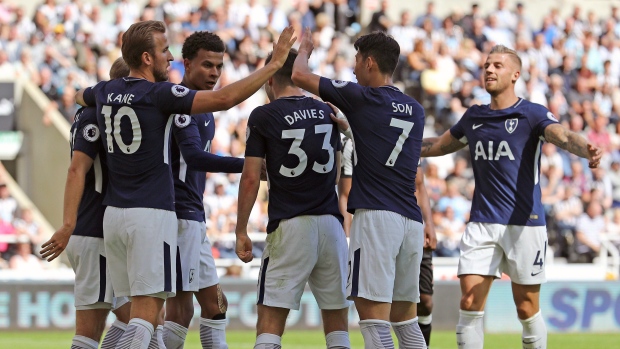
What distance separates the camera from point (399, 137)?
7742 millimetres

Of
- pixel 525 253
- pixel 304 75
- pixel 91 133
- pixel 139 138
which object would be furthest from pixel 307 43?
pixel 525 253

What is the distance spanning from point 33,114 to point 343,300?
13.2 meters

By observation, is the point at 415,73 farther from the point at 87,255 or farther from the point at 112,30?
the point at 87,255

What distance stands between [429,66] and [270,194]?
15104mm

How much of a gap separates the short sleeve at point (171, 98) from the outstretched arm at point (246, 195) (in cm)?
70

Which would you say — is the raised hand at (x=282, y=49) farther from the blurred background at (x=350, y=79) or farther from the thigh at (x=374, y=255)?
the blurred background at (x=350, y=79)

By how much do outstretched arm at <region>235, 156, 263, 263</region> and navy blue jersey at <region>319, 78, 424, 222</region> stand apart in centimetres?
69

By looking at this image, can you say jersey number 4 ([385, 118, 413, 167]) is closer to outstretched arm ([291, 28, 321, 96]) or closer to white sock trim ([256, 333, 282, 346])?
outstretched arm ([291, 28, 321, 96])

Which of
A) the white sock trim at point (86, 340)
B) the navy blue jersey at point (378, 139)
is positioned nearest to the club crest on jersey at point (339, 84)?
the navy blue jersey at point (378, 139)

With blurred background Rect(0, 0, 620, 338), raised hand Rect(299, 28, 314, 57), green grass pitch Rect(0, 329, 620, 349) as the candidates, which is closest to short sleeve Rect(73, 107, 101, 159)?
raised hand Rect(299, 28, 314, 57)

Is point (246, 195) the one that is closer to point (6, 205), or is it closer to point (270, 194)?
point (270, 194)

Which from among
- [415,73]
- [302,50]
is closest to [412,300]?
[302,50]

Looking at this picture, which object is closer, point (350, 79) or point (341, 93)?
point (341, 93)

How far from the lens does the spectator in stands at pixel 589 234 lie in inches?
773
